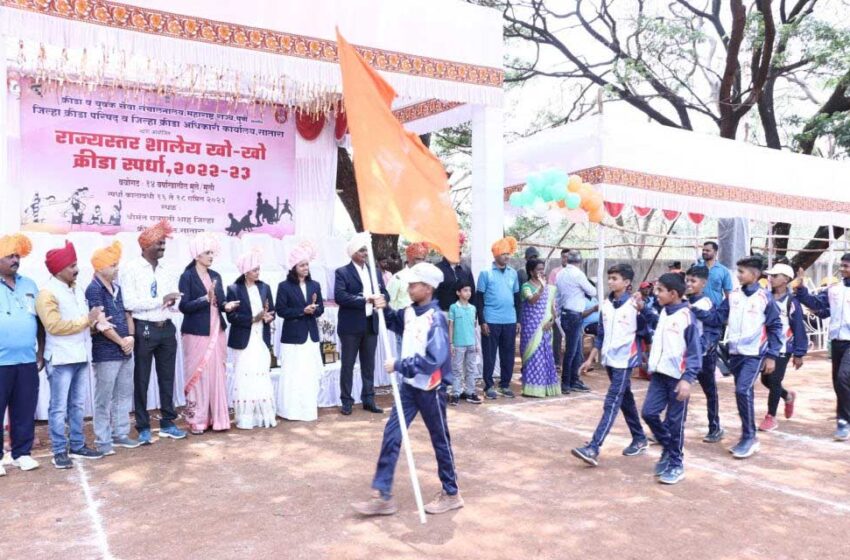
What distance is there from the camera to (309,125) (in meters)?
10.3

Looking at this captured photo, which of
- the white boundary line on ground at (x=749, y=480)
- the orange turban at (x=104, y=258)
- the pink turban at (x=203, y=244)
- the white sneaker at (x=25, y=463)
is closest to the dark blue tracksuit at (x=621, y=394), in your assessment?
the white boundary line on ground at (x=749, y=480)

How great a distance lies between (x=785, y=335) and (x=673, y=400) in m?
2.16

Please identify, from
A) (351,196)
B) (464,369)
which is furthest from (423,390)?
(351,196)

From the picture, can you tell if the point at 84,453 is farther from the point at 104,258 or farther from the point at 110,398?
the point at 104,258

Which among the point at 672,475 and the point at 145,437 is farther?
the point at 145,437

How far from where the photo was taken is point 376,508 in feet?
14.0

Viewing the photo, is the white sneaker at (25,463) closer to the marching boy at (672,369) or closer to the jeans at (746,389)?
the marching boy at (672,369)

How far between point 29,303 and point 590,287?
6051 mm

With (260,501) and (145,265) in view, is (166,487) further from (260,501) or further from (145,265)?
(145,265)

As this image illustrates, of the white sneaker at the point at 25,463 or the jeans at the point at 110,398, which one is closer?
the white sneaker at the point at 25,463

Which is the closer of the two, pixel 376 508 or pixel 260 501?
pixel 376 508

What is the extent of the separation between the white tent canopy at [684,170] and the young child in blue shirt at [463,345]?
9.18 feet

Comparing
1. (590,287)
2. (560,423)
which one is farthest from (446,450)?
(590,287)

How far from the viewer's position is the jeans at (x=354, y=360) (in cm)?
724
